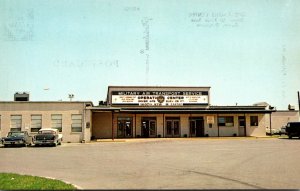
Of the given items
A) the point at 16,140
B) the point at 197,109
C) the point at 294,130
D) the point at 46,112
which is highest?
the point at 197,109

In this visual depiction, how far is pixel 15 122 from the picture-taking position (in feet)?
116

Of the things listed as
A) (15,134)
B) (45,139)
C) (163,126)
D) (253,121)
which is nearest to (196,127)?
(163,126)

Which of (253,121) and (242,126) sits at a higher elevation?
(253,121)

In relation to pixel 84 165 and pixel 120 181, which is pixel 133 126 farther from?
pixel 120 181

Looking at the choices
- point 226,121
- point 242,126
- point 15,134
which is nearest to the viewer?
point 15,134

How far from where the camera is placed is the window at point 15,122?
35178mm

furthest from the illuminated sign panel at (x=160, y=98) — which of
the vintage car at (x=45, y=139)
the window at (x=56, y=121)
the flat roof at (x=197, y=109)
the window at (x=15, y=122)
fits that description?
the vintage car at (x=45, y=139)

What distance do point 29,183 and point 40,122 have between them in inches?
1028

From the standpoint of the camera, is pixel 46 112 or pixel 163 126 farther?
pixel 163 126

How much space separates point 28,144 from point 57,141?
255 cm

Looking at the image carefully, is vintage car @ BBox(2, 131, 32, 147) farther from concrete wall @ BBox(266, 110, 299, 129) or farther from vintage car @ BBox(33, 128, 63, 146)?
concrete wall @ BBox(266, 110, 299, 129)

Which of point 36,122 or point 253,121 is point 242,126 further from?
point 36,122

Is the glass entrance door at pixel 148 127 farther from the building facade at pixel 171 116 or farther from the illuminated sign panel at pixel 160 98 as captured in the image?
the illuminated sign panel at pixel 160 98

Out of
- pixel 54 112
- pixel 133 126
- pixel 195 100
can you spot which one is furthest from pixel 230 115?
pixel 54 112
